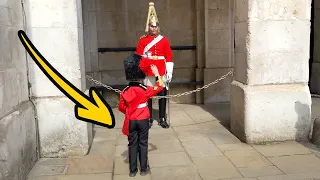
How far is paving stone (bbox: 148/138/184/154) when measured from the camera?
17.1 feet

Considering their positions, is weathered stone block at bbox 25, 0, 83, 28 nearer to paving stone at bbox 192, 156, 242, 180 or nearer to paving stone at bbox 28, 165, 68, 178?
paving stone at bbox 28, 165, 68, 178

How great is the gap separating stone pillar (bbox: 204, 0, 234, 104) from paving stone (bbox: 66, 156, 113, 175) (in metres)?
4.10

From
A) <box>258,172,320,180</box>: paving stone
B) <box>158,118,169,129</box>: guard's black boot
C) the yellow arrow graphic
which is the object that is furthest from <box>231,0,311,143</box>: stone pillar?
the yellow arrow graphic

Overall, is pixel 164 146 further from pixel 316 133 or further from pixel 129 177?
pixel 316 133

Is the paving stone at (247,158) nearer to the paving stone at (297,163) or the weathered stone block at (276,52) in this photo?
the paving stone at (297,163)

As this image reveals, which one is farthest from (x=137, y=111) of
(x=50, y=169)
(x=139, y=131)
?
(x=50, y=169)

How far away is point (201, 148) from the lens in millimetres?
5289

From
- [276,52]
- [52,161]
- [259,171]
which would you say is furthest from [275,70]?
[52,161]

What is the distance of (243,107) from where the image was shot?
17.8 ft

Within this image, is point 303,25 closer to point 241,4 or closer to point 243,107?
point 241,4

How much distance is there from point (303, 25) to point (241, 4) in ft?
3.04

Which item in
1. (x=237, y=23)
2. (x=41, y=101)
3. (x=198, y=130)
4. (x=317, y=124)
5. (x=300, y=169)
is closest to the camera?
(x=300, y=169)

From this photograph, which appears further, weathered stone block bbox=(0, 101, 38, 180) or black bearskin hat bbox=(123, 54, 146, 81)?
black bearskin hat bbox=(123, 54, 146, 81)

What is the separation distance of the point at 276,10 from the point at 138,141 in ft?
8.91
